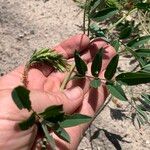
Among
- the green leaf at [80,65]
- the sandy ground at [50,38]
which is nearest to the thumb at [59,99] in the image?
the green leaf at [80,65]

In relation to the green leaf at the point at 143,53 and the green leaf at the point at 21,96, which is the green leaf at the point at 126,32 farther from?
the green leaf at the point at 21,96

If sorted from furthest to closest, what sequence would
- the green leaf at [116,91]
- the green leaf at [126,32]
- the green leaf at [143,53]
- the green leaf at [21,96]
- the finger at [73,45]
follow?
the finger at [73,45] → the green leaf at [126,32] → the green leaf at [143,53] → the green leaf at [116,91] → the green leaf at [21,96]

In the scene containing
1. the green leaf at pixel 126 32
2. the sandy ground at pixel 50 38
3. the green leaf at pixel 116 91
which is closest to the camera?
the green leaf at pixel 116 91

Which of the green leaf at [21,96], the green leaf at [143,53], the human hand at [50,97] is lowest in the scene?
the human hand at [50,97]

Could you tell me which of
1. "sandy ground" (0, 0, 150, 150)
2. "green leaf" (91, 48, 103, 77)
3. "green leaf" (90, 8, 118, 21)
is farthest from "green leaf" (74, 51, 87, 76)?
"sandy ground" (0, 0, 150, 150)

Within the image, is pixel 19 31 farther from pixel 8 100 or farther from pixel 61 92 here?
pixel 8 100

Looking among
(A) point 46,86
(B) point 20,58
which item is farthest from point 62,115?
(B) point 20,58

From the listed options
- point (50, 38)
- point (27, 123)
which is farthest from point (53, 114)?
point (50, 38)
